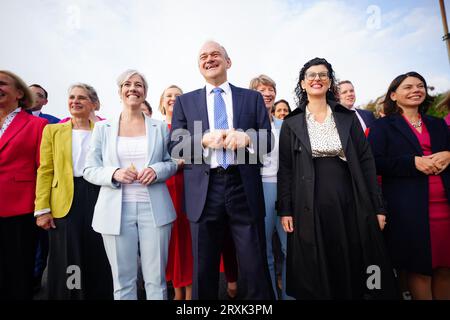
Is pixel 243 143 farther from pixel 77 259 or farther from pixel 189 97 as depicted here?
pixel 77 259

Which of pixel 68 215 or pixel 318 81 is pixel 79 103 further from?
pixel 318 81

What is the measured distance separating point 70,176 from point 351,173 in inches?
119

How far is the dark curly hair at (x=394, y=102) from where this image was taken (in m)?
2.68

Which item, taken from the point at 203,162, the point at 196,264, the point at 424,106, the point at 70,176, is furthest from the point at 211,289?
the point at 424,106

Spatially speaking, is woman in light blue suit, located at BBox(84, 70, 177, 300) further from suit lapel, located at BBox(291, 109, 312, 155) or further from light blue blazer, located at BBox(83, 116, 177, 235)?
suit lapel, located at BBox(291, 109, 312, 155)

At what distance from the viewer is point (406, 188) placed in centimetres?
249

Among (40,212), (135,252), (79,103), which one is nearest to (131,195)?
(135,252)

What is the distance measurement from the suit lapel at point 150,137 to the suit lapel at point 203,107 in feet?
1.85

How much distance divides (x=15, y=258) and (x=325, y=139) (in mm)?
3642

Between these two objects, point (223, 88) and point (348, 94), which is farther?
point (348, 94)

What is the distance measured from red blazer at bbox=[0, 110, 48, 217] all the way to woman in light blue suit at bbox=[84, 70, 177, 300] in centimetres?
100

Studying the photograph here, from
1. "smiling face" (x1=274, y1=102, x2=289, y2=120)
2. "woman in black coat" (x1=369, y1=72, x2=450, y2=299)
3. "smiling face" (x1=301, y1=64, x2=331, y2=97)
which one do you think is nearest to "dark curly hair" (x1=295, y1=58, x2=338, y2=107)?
"smiling face" (x1=301, y1=64, x2=331, y2=97)

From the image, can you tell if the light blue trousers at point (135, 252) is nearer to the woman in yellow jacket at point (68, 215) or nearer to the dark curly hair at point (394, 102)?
the woman in yellow jacket at point (68, 215)

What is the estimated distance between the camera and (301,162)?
233 cm
